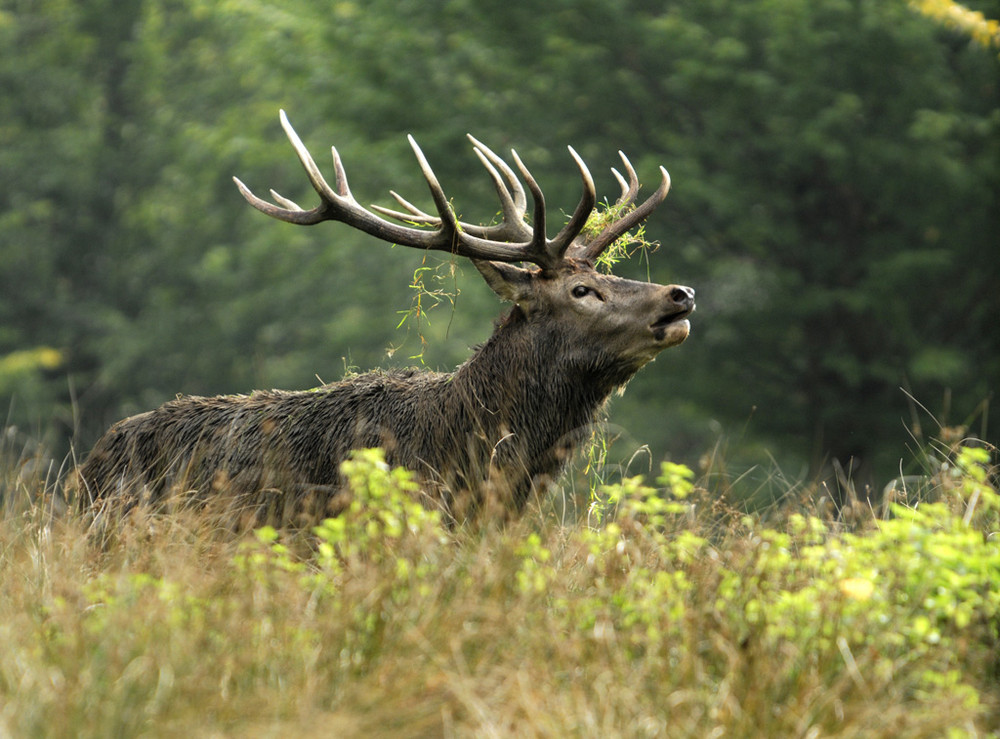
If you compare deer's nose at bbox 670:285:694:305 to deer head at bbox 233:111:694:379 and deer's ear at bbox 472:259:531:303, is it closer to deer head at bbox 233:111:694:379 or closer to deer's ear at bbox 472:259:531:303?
deer head at bbox 233:111:694:379

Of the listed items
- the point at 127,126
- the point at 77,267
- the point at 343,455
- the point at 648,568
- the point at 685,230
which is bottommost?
the point at 77,267

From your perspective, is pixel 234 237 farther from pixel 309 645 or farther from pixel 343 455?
pixel 309 645

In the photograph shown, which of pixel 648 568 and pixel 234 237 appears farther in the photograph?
pixel 234 237

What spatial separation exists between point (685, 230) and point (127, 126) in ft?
37.9

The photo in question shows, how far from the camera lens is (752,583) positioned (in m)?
3.82

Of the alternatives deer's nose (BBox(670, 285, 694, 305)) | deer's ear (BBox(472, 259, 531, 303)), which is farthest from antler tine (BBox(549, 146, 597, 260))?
deer's nose (BBox(670, 285, 694, 305))

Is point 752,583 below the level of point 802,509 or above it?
above

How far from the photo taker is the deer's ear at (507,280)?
230 inches

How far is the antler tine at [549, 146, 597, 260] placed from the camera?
5.66 m

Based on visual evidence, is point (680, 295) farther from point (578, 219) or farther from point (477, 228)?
point (477, 228)

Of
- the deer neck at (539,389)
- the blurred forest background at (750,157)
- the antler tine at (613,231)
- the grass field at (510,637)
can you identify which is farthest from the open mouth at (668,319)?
the blurred forest background at (750,157)

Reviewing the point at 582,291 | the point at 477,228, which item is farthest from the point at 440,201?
the point at 582,291

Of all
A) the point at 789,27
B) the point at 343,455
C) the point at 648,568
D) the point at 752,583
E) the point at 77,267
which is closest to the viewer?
the point at 752,583

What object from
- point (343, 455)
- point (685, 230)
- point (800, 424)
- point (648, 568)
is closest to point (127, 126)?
point (685, 230)
